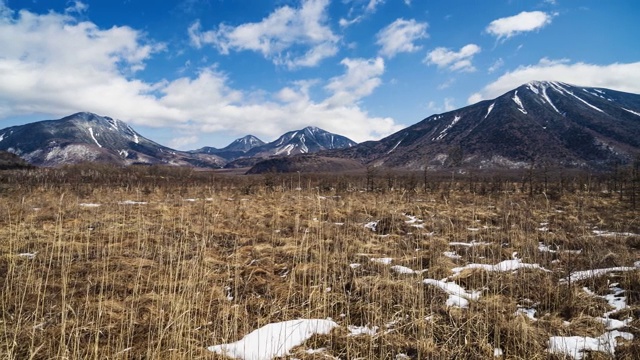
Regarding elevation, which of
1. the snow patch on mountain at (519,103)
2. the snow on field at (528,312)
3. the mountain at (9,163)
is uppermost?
the snow patch on mountain at (519,103)

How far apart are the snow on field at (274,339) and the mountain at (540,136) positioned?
112 m

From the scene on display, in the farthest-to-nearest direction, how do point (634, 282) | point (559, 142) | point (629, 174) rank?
point (559, 142)
point (629, 174)
point (634, 282)

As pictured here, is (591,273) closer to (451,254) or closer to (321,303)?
(451,254)

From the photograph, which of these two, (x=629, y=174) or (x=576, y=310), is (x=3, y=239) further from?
(x=629, y=174)

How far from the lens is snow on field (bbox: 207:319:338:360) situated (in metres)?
3.62

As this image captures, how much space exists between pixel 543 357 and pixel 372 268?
3419 millimetres

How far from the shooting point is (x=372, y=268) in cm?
665

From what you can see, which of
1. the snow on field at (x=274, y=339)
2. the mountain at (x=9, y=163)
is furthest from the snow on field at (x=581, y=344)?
the mountain at (x=9, y=163)

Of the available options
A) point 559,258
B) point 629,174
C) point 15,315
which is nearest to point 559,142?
point 629,174

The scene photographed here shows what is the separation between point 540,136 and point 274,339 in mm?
181253

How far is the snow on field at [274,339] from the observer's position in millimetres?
3623

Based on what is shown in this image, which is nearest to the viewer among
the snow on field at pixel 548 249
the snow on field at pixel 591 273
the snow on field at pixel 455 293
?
the snow on field at pixel 455 293

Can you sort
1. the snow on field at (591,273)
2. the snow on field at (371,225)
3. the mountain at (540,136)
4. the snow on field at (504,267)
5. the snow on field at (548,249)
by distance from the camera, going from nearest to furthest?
the snow on field at (591,273) → the snow on field at (504,267) → the snow on field at (548,249) → the snow on field at (371,225) → the mountain at (540,136)

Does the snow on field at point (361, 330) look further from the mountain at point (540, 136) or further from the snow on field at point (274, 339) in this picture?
the mountain at point (540, 136)
